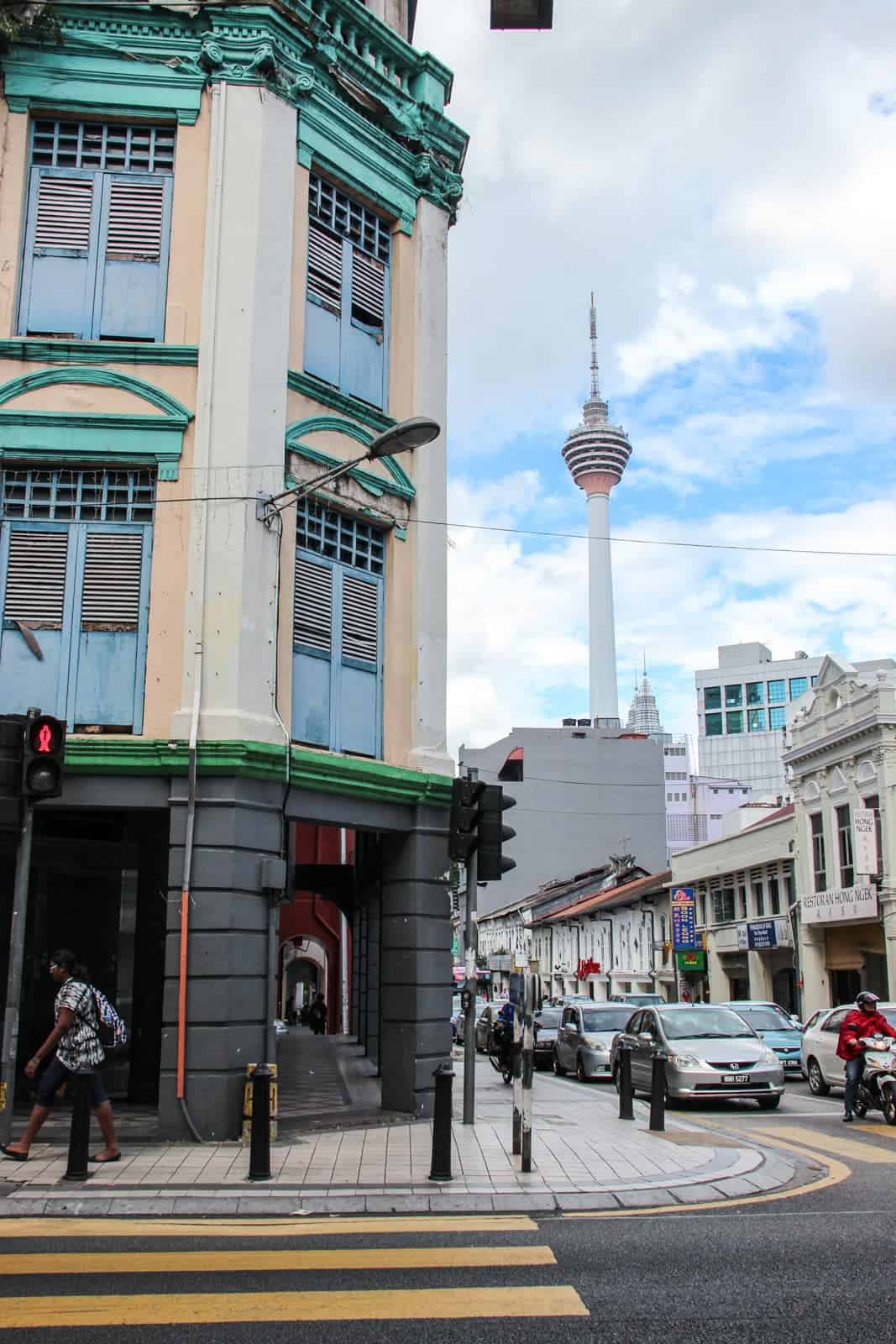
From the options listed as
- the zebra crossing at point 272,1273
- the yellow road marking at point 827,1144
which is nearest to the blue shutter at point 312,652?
the zebra crossing at point 272,1273

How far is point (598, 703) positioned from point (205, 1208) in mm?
133865

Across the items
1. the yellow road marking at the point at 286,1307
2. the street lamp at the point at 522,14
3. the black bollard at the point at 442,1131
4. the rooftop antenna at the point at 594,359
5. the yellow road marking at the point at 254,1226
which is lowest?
the yellow road marking at the point at 254,1226

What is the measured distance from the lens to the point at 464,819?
45.6ft

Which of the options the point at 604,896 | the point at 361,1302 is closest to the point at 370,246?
the point at 361,1302

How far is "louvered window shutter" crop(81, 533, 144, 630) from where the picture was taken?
13.7 m

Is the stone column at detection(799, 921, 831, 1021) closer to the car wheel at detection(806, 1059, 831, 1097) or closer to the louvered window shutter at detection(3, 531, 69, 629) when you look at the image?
the car wheel at detection(806, 1059, 831, 1097)

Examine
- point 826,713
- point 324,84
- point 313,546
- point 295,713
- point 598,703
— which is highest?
point 598,703

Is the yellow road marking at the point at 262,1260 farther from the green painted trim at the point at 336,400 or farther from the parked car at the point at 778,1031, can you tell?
the parked car at the point at 778,1031

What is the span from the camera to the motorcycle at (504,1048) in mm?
24656

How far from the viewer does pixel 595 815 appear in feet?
286

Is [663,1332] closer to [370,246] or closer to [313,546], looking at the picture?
[313,546]

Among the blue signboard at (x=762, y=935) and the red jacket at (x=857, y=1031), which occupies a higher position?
the blue signboard at (x=762, y=935)

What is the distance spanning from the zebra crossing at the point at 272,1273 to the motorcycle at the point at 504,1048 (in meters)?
16.1

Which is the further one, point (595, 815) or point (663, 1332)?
point (595, 815)
